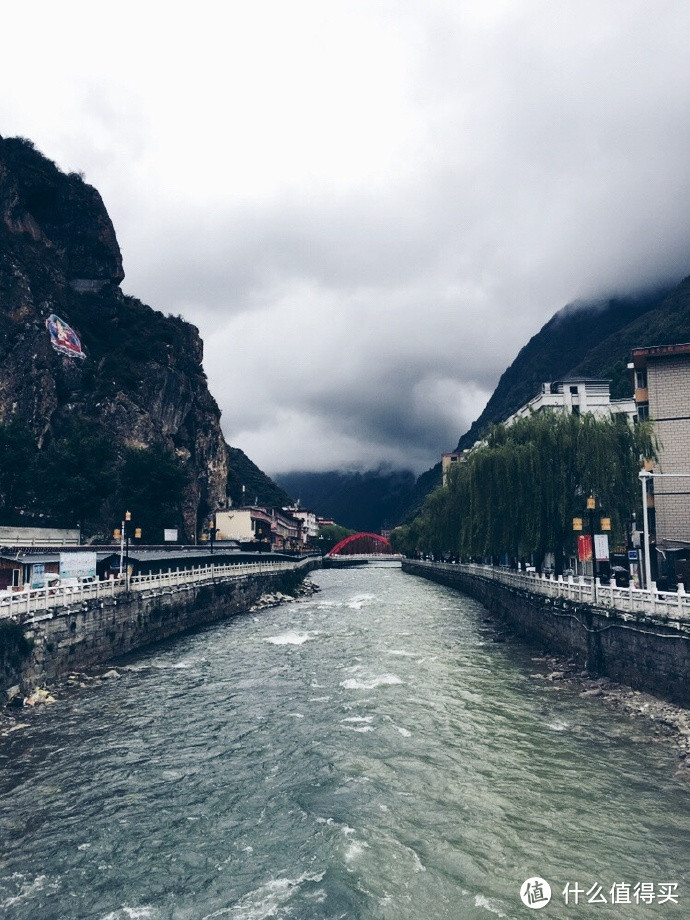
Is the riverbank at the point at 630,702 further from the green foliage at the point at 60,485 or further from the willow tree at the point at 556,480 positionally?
the green foliage at the point at 60,485

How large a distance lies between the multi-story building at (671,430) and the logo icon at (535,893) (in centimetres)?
4631

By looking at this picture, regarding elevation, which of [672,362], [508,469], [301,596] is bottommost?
[301,596]

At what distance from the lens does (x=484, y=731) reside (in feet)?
60.3

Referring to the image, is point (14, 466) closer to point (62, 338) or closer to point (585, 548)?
point (62, 338)

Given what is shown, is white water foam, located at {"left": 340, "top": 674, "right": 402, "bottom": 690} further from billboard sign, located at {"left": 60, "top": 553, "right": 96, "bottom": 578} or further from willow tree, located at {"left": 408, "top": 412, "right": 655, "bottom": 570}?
billboard sign, located at {"left": 60, "top": 553, "right": 96, "bottom": 578}

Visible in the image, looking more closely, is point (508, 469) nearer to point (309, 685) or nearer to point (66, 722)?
point (309, 685)

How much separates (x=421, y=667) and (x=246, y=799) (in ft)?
49.2

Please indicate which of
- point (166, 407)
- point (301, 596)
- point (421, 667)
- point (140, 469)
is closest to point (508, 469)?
point (421, 667)

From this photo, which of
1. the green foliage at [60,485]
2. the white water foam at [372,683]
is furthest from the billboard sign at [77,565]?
the green foliage at [60,485]

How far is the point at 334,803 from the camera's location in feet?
44.5

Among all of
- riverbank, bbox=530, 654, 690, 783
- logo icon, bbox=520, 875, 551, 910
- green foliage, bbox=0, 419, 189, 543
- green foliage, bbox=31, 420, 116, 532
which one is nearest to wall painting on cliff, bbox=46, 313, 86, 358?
green foliage, bbox=0, 419, 189, 543

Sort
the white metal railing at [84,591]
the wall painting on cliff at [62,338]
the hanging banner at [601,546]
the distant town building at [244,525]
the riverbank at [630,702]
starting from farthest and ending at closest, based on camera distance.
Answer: the distant town building at [244,525] → the wall painting on cliff at [62,338] → the hanging banner at [601,546] → the white metal railing at [84,591] → the riverbank at [630,702]

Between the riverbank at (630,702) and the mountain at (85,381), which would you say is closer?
the riverbank at (630,702)

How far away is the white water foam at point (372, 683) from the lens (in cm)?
2380
